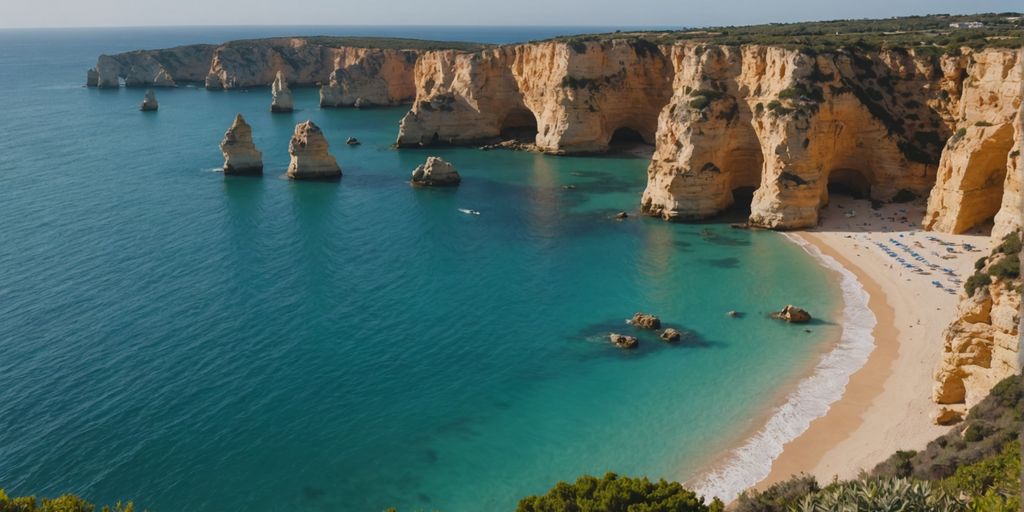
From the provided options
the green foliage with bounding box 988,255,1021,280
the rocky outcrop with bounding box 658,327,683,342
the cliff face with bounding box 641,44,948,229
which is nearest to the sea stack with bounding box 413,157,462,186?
the cliff face with bounding box 641,44,948,229

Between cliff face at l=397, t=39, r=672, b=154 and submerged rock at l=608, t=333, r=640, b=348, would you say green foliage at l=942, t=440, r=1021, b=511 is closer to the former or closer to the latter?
submerged rock at l=608, t=333, r=640, b=348

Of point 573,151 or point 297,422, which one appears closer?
point 297,422

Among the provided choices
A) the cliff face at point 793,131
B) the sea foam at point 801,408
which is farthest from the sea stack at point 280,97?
the sea foam at point 801,408

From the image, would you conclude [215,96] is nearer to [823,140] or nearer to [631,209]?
[631,209]

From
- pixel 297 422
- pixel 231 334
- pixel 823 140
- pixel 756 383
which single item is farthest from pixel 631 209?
pixel 297 422

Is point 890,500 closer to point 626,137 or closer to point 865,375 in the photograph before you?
point 865,375

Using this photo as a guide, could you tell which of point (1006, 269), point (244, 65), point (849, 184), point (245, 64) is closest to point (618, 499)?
point (1006, 269)
